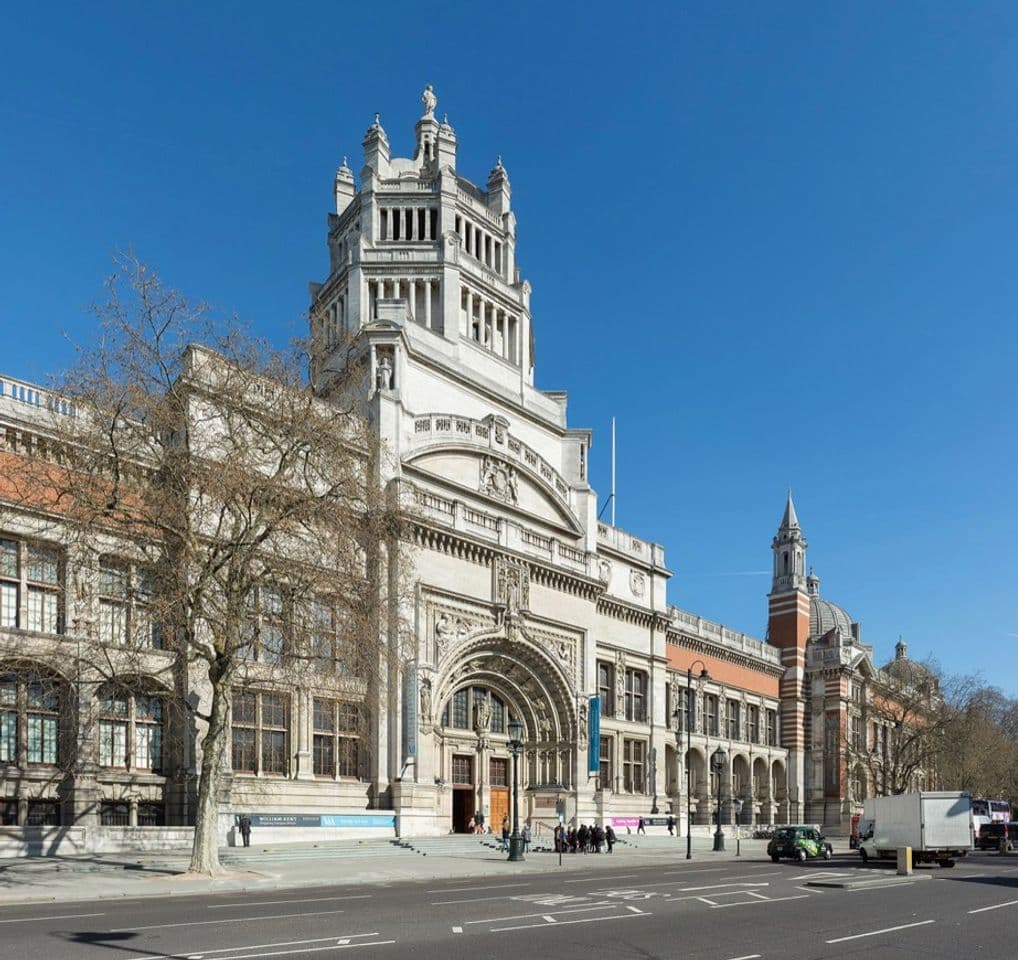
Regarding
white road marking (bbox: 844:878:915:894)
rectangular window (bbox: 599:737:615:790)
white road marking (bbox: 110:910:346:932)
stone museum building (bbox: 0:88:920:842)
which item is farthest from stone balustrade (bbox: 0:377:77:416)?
rectangular window (bbox: 599:737:615:790)

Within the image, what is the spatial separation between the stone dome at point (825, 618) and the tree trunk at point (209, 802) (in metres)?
74.6

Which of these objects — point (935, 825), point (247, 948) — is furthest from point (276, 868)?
point (935, 825)

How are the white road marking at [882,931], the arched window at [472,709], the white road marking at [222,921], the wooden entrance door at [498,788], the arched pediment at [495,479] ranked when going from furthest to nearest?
the wooden entrance door at [498,788] → the arched window at [472,709] → the arched pediment at [495,479] → the white road marking at [222,921] → the white road marking at [882,931]

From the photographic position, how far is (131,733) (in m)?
37.9

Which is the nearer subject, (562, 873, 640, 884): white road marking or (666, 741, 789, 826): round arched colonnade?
(562, 873, 640, 884): white road marking

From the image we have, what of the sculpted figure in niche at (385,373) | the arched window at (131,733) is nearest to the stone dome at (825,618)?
the sculpted figure in niche at (385,373)

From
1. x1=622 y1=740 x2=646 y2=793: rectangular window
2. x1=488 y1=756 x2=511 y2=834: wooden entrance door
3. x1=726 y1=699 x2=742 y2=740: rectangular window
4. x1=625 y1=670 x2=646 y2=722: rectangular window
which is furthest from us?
x1=726 y1=699 x2=742 y2=740: rectangular window

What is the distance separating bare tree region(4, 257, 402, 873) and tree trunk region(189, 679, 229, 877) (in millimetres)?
38

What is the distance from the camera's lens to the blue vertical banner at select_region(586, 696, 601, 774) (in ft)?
193

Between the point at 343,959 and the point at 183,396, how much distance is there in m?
18.9

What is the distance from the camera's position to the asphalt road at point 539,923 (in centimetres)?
1723

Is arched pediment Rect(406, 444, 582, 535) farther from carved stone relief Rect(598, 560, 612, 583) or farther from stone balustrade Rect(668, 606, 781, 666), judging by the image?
stone balustrade Rect(668, 606, 781, 666)

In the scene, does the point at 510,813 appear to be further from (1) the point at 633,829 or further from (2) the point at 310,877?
(2) the point at 310,877

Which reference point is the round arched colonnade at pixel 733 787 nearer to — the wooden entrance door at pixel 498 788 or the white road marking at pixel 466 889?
the wooden entrance door at pixel 498 788
